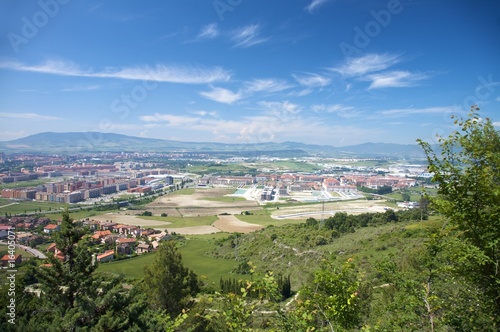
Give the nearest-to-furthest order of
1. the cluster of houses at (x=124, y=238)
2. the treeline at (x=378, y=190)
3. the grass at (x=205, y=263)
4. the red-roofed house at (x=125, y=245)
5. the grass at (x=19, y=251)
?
the grass at (x=19, y=251) < the grass at (x=205, y=263) < the cluster of houses at (x=124, y=238) < the red-roofed house at (x=125, y=245) < the treeline at (x=378, y=190)

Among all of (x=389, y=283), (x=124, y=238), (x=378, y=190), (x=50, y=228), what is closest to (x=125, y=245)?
(x=124, y=238)

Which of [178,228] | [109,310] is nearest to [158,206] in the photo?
[178,228]

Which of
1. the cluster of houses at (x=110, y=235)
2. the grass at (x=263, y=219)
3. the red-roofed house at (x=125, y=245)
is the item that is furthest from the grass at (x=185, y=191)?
the red-roofed house at (x=125, y=245)

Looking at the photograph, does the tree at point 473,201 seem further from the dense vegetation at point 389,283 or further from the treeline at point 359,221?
the treeline at point 359,221

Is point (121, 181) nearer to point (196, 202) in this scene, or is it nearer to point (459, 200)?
point (196, 202)

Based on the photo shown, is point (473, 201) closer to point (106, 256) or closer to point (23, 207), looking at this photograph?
point (106, 256)

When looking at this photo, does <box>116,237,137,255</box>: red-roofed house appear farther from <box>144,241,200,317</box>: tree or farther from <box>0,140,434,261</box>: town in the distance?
<box>144,241,200,317</box>: tree
